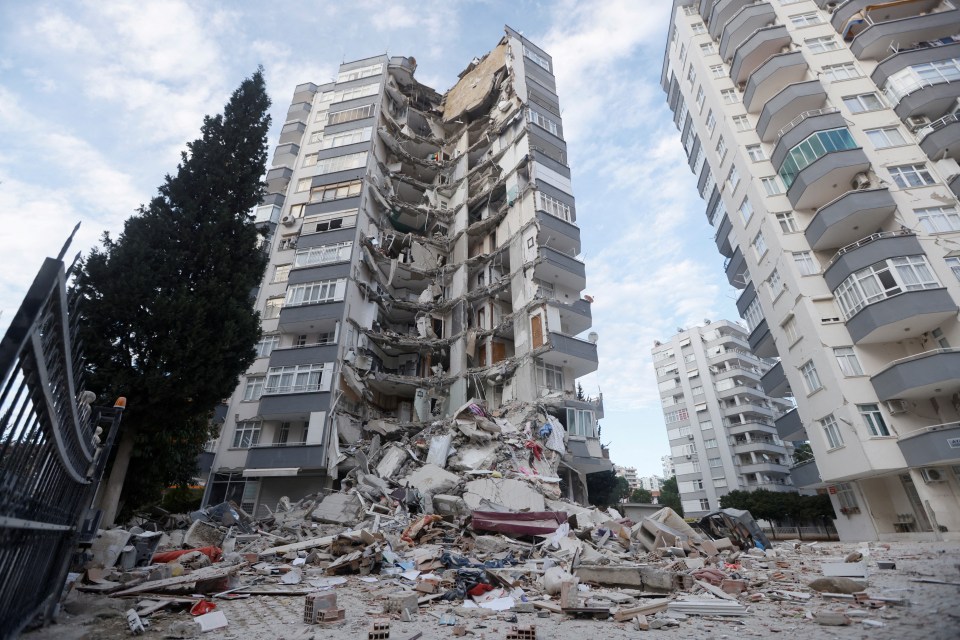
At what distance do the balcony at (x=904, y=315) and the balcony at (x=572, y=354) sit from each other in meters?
11.1

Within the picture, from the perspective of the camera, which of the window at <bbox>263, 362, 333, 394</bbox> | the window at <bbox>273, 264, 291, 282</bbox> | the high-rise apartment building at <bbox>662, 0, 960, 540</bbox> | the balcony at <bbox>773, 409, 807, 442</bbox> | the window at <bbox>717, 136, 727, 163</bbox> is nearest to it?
the high-rise apartment building at <bbox>662, 0, 960, 540</bbox>

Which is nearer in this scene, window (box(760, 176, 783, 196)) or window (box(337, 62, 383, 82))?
window (box(760, 176, 783, 196))

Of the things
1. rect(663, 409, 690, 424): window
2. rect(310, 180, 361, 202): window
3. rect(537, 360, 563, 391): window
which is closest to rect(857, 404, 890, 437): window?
rect(537, 360, 563, 391): window

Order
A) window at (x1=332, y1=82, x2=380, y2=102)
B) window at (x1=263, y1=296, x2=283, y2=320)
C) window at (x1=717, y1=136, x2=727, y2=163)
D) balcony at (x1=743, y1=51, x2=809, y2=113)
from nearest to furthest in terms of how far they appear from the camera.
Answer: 1. balcony at (x1=743, y1=51, x2=809, y2=113)
2. window at (x1=717, y1=136, x2=727, y2=163)
3. window at (x1=263, y1=296, x2=283, y2=320)
4. window at (x1=332, y1=82, x2=380, y2=102)

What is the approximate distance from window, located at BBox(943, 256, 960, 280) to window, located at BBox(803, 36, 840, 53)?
47.9 feet

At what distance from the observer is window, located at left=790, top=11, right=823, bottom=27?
26.4 meters

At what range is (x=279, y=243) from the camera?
104 feet

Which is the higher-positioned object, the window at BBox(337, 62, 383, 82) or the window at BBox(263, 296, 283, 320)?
the window at BBox(337, 62, 383, 82)

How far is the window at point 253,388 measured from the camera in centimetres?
2612

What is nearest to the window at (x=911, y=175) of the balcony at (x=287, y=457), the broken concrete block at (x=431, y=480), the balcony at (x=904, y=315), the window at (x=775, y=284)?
the window at (x=775, y=284)

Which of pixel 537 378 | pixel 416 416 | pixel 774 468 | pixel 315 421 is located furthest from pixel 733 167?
pixel 774 468

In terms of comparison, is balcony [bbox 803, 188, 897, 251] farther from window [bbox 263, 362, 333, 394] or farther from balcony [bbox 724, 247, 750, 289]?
window [bbox 263, 362, 333, 394]

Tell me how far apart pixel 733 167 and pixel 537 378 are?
1750cm

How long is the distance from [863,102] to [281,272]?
1377 inches
